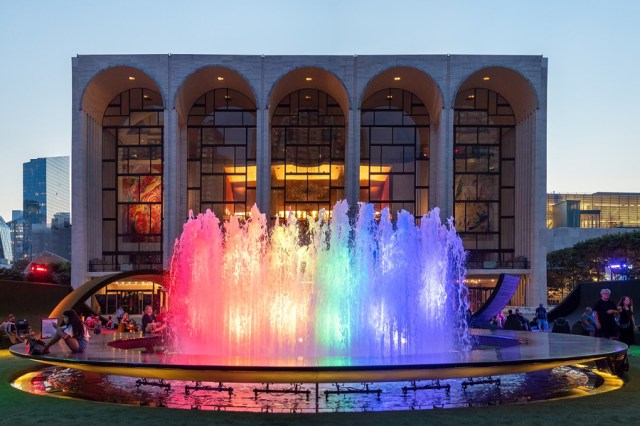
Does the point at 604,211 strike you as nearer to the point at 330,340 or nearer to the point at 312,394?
the point at 330,340

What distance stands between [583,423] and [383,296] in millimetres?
7259

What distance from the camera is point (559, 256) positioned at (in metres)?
57.8

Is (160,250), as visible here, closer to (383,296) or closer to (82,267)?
(82,267)

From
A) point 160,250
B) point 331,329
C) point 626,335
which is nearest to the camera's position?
point 626,335

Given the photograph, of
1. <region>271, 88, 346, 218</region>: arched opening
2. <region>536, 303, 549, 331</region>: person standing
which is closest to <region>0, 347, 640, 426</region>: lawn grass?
<region>536, 303, 549, 331</region>: person standing

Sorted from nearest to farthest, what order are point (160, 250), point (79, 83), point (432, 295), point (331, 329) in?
1. point (331, 329)
2. point (432, 295)
3. point (79, 83)
4. point (160, 250)

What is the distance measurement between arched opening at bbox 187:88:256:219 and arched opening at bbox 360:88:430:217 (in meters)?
6.56

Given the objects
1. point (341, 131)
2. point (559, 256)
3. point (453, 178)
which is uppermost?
point (341, 131)

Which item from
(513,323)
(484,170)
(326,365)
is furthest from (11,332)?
(484,170)

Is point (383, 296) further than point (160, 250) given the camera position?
No

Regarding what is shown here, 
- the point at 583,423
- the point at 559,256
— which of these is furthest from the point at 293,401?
the point at 559,256

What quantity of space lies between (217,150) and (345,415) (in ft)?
109

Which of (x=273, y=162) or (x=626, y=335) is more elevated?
(x=273, y=162)

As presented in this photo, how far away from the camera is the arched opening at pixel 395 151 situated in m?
39.8
